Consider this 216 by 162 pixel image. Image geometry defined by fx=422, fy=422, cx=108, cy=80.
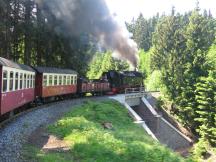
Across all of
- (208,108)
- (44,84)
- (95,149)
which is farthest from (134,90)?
(95,149)

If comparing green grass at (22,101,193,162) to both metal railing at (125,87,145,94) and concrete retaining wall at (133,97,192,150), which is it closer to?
concrete retaining wall at (133,97,192,150)

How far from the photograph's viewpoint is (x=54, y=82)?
3303cm

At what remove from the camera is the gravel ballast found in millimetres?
12969

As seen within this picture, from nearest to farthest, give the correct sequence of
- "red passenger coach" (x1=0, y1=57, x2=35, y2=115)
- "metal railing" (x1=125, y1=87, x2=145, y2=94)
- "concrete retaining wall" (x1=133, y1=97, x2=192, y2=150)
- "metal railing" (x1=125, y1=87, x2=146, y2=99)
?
1. "red passenger coach" (x1=0, y1=57, x2=35, y2=115)
2. "concrete retaining wall" (x1=133, y1=97, x2=192, y2=150)
3. "metal railing" (x1=125, y1=87, x2=146, y2=99)
4. "metal railing" (x1=125, y1=87, x2=145, y2=94)

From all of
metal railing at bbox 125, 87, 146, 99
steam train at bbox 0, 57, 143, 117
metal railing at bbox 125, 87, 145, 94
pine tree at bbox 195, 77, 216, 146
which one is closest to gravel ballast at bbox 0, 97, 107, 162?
steam train at bbox 0, 57, 143, 117

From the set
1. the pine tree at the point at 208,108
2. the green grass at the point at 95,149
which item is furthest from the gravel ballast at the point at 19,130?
the pine tree at the point at 208,108

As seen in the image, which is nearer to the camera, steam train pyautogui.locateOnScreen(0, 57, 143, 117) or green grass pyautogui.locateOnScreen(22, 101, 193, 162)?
green grass pyautogui.locateOnScreen(22, 101, 193, 162)

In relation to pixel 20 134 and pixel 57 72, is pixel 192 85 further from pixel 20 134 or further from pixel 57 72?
pixel 20 134

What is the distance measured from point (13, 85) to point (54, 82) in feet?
41.9

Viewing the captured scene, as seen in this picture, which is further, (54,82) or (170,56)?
(170,56)

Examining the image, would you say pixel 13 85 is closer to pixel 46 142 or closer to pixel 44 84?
pixel 46 142

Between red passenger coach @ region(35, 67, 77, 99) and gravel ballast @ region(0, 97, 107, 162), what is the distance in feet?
14.0

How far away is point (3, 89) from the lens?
58.4ft

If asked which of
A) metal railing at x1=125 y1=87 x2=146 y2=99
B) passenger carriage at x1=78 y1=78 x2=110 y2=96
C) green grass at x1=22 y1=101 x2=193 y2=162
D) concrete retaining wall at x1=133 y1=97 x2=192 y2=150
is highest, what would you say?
passenger carriage at x1=78 y1=78 x2=110 y2=96
